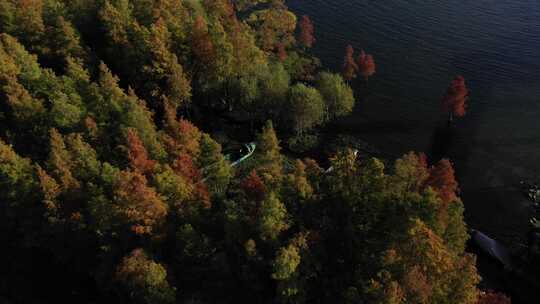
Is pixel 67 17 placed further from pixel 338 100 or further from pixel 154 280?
pixel 154 280

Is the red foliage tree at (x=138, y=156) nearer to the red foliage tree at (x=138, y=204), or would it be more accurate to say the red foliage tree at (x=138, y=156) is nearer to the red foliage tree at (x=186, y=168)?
the red foliage tree at (x=186, y=168)

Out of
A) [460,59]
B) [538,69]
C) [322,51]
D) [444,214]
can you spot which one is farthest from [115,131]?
[538,69]

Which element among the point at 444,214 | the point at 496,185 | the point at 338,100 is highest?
the point at 444,214

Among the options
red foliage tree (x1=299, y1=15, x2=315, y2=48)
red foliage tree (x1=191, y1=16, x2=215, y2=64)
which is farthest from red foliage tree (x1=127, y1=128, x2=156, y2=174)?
red foliage tree (x1=299, y1=15, x2=315, y2=48)

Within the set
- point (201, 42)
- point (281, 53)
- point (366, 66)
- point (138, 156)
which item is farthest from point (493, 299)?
point (281, 53)

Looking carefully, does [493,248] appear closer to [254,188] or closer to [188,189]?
[254,188]

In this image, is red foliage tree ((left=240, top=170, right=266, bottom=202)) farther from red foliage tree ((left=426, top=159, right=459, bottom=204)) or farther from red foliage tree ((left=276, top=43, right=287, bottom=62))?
red foliage tree ((left=276, top=43, right=287, bottom=62))
